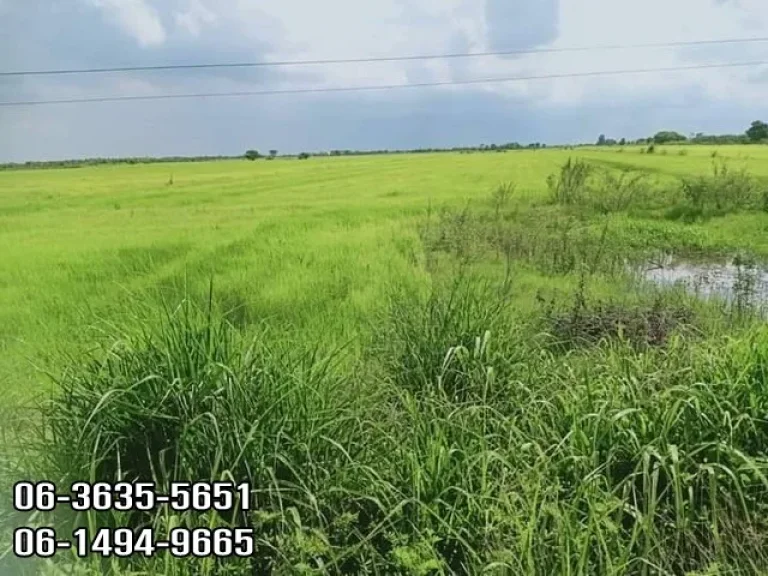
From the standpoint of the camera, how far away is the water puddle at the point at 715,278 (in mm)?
6535

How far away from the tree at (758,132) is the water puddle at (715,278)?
37706mm

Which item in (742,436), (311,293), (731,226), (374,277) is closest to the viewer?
(742,436)

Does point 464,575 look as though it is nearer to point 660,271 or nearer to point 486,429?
point 486,429

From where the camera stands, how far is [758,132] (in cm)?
4138

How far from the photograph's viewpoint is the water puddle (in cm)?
654

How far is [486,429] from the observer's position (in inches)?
104

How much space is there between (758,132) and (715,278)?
40.2 metres

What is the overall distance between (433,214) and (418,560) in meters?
10.5

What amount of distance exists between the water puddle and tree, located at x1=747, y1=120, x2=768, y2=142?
3771 centimetres

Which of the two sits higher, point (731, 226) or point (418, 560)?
point (731, 226)

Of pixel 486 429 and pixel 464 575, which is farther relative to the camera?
pixel 486 429

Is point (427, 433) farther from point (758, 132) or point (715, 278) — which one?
point (758, 132)

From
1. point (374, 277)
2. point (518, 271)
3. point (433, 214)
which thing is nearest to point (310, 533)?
point (374, 277)

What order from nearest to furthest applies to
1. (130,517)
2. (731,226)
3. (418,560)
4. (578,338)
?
1. (418,560)
2. (130,517)
3. (578,338)
4. (731,226)
